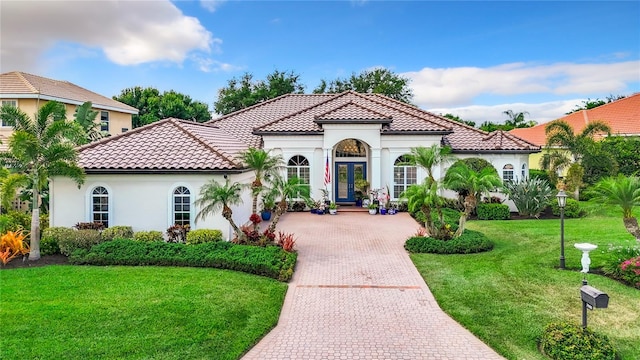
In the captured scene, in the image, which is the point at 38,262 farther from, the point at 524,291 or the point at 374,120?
the point at 374,120

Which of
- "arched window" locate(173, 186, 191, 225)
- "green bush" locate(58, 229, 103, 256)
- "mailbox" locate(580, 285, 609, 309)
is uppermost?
"arched window" locate(173, 186, 191, 225)

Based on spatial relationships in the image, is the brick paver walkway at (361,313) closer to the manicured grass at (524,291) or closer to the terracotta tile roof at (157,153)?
the manicured grass at (524,291)

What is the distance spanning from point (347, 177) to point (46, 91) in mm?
21971

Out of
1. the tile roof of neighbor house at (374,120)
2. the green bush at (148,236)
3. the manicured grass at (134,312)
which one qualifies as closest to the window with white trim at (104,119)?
the tile roof of neighbor house at (374,120)

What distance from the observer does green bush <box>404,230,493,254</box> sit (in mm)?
14719

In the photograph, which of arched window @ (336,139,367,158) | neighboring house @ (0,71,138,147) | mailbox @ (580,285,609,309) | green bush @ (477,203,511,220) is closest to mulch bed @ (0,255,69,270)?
mailbox @ (580,285,609,309)

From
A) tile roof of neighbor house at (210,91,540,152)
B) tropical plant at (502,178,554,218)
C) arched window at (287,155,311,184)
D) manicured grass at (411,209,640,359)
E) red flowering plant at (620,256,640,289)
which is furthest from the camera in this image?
arched window at (287,155,311,184)

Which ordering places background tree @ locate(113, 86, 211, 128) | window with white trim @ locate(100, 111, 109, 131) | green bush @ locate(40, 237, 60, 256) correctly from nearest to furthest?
1. green bush @ locate(40, 237, 60, 256)
2. window with white trim @ locate(100, 111, 109, 131)
3. background tree @ locate(113, 86, 211, 128)

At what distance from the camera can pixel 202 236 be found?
14.6m

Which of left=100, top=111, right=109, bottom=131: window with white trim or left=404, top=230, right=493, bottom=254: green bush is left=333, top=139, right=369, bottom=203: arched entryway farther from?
left=100, top=111, right=109, bottom=131: window with white trim

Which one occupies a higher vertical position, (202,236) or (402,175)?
(402,175)

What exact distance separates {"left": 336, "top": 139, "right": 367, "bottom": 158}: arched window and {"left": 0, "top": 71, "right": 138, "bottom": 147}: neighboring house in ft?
58.5

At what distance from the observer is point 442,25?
22.1 metres

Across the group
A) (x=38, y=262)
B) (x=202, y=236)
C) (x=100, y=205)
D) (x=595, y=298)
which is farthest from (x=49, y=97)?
(x=595, y=298)
